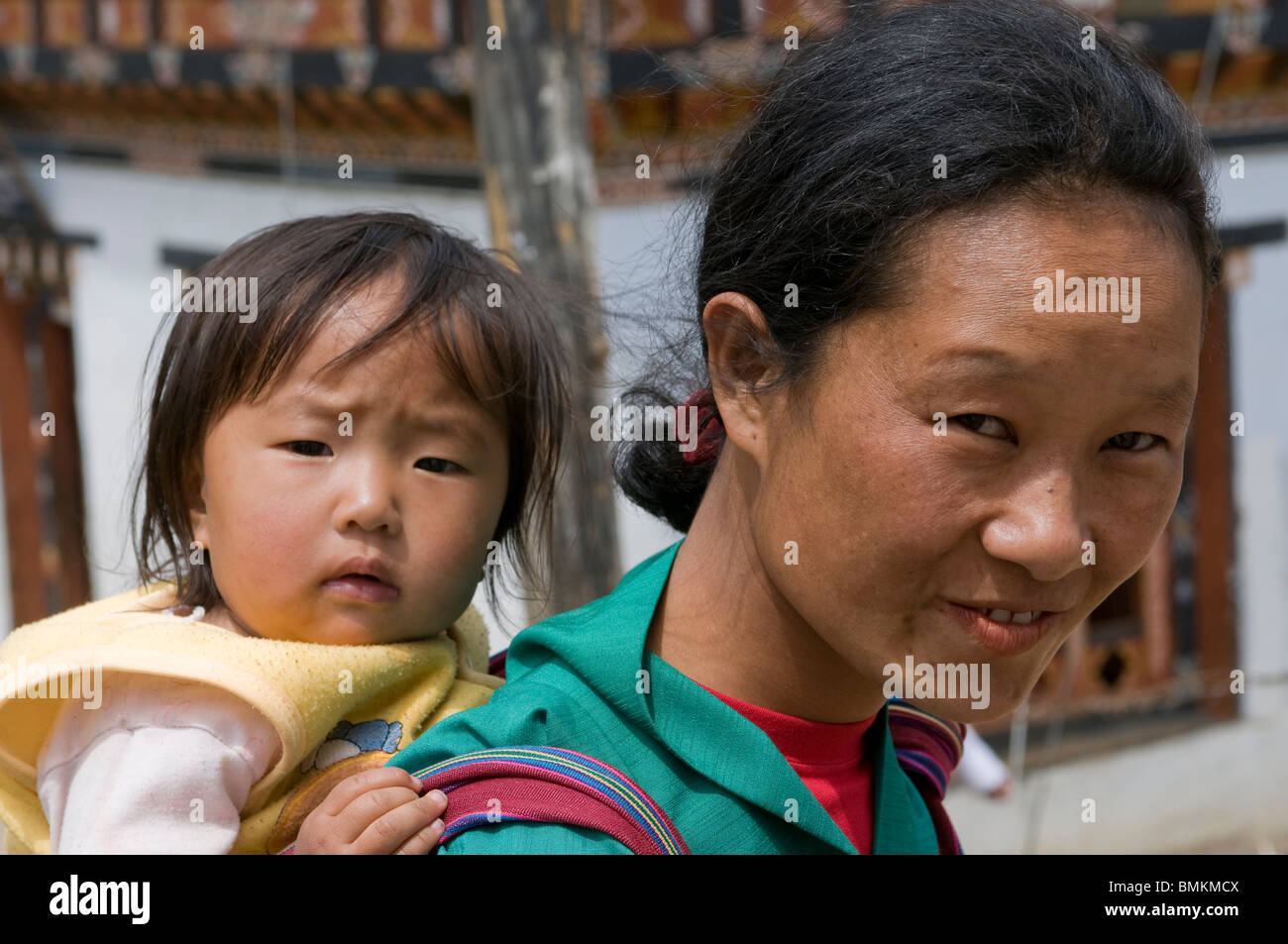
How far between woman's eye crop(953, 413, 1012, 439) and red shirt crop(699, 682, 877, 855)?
0.36 meters

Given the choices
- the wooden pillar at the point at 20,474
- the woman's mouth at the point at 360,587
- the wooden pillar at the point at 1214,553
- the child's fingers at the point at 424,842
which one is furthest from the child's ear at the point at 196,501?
the wooden pillar at the point at 1214,553

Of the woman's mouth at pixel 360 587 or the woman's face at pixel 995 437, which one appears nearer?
the woman's face at pixel 995 437

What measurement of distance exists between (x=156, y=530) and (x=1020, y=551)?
1.15 meters

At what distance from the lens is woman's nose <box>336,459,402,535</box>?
4.45 ft

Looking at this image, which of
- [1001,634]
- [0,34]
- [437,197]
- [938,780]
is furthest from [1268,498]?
[0,34]

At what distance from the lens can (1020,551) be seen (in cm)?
105

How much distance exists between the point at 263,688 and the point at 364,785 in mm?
192

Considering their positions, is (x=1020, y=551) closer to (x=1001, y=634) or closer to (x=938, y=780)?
(x=1001, y=634)

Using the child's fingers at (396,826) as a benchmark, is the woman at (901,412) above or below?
above

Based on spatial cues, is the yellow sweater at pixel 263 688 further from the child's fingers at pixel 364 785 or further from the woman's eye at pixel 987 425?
the woman's eye at pixel 987 425

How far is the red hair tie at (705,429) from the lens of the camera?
4.70 feet

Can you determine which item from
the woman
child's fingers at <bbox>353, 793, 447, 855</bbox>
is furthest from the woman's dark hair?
child's fingers at <bbox>353, 793, 447, 855</bbox>

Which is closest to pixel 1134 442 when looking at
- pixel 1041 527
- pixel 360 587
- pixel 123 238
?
pixel 1041 527

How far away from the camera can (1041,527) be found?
1048 mm
